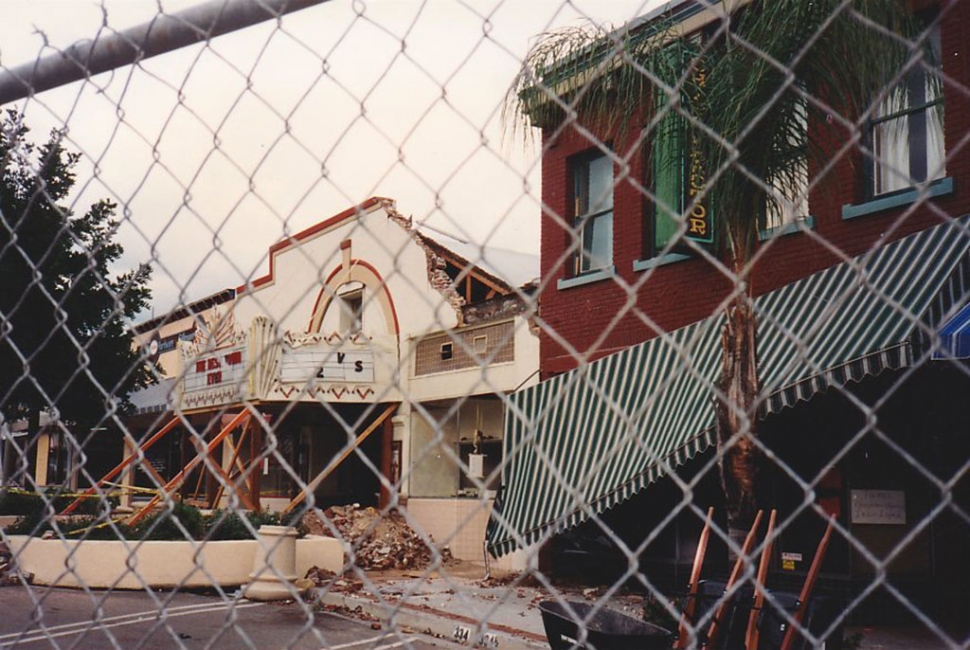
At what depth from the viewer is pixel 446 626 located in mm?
10273

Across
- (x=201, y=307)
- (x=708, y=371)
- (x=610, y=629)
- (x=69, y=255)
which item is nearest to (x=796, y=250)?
(x=708, y=371)

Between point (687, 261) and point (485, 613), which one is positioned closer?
point (485, 613)

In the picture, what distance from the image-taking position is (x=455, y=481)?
62.1ft

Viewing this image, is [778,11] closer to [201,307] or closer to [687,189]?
[687,189]

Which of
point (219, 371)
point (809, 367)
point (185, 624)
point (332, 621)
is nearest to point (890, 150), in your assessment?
point (809, 367)

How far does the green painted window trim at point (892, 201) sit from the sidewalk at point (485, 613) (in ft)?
13.4

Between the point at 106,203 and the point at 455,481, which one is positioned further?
the point at 455,481

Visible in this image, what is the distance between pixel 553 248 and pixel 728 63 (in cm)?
724

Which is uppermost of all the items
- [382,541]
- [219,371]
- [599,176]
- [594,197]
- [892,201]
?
[599,176]

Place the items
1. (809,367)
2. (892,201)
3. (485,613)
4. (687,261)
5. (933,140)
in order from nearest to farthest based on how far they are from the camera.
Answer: (809,367) → (933,140) → (892,201) → (485,613) → (687,261)

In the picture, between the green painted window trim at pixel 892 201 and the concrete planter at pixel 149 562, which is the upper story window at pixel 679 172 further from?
the concrete planter at pixel 149 562

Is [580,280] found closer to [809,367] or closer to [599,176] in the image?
[599,176]

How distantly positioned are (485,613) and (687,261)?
488 centimetres

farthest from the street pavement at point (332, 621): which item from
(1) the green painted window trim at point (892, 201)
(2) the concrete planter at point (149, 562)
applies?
(1) the green painted window trim at point (892, 201)
